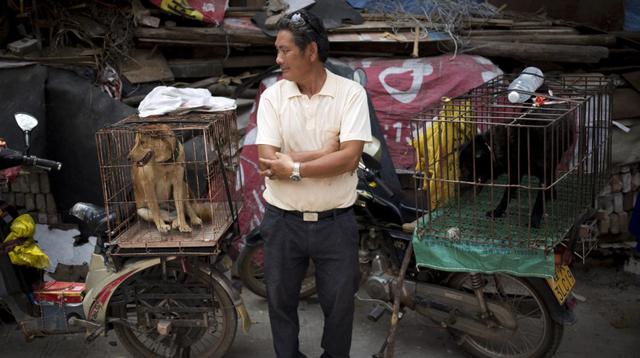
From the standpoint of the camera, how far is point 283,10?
20.6 feet

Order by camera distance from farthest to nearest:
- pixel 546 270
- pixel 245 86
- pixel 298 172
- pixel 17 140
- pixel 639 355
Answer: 1. pixel 245 86
2. pixel 17 140
3. pixel 639 355
4. pixel 546 270
5. pixel 298 172

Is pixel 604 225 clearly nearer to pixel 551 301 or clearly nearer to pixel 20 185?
pixel 551 301

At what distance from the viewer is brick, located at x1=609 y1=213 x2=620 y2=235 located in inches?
243

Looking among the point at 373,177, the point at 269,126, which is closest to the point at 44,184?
the point at 373,177

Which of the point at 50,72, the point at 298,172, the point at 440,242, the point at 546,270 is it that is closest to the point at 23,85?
A: the point at 50,72

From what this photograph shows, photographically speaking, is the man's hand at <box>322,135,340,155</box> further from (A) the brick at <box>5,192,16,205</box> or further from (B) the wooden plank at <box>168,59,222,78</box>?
(A) the brick at <box>5,192,16,205</box>

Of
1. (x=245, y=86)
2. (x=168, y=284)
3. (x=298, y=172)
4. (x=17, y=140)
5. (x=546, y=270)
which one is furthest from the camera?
(x=245, y=86)

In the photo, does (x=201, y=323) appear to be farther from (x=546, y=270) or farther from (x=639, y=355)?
(x=639, y=355)

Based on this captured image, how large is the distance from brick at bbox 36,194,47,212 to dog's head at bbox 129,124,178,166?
2104 mm

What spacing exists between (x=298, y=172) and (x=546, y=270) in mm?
1487

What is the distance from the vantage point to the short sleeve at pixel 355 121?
363cm

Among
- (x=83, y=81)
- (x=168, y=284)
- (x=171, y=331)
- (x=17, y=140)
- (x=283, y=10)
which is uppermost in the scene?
(x=283, y=10)

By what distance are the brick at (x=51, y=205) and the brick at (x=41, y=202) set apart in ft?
0.10

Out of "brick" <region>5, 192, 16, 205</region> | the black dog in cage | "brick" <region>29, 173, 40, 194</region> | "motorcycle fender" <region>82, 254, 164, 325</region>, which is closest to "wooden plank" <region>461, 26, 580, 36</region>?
the black dog in cage
